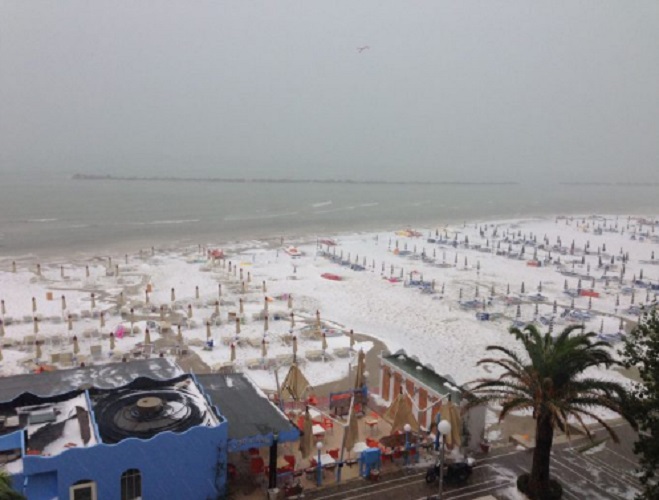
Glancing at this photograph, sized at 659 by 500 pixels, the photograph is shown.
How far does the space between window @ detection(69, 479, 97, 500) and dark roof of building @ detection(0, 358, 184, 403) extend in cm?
339

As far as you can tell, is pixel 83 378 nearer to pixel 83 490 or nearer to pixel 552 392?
pixel 83 490

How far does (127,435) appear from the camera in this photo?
12.8m

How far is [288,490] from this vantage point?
44.9ft

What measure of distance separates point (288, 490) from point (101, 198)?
113 meters

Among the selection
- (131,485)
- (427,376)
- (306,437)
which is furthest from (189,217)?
(131,485)

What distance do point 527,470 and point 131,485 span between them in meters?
10.5

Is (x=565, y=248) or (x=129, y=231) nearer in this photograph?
(x=565, y=248)

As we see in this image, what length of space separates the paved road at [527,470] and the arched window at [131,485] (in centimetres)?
432

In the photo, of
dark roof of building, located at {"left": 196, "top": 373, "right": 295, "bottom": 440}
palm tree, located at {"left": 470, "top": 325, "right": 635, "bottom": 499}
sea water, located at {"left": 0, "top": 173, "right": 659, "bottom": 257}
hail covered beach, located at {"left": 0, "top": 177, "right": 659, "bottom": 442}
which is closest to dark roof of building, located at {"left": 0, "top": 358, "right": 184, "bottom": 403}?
dark roof of building, located at {"left": 196, "top": 373, "right": 295, "bottom": 440}

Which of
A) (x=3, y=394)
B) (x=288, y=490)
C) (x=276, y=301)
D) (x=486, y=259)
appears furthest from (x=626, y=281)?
(x=3, y=394)

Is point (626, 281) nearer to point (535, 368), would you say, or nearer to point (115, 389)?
point (535, 368)

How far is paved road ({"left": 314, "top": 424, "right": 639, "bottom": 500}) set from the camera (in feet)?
46.2

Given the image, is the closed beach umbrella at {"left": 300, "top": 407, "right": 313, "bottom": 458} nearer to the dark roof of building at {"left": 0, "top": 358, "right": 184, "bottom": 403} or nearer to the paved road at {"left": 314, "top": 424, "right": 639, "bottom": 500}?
the paved road at {"left": 314, "top": 424, "right": 639, "bottom": 500}

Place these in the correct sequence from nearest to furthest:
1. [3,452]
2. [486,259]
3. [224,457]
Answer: [3,452], [224,457], [486,259]
